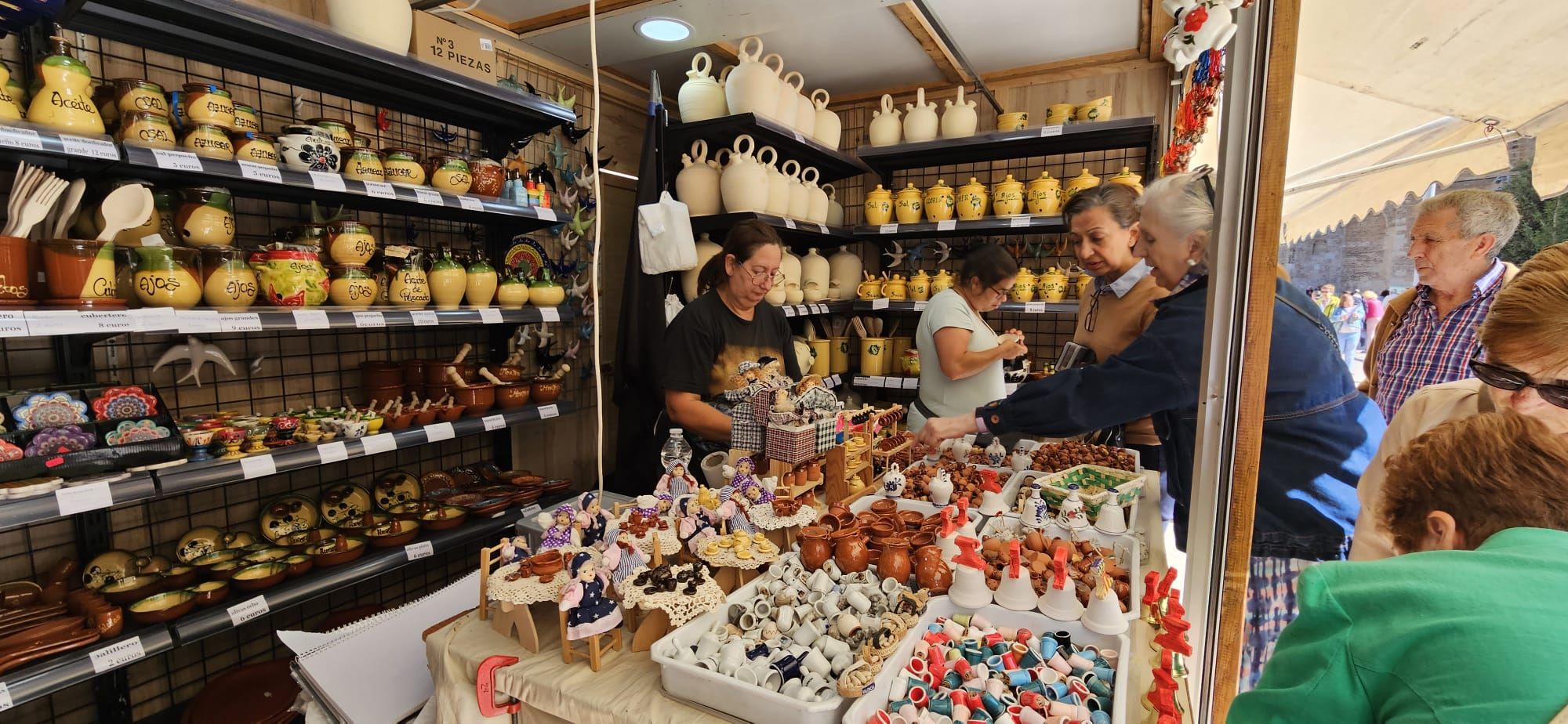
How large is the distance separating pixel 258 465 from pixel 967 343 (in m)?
2.44

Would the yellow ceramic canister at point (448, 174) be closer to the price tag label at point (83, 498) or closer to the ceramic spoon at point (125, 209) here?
the ceramic spoon at point (125, 209)

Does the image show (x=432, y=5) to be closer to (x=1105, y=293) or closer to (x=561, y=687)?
(x=561, y=687)

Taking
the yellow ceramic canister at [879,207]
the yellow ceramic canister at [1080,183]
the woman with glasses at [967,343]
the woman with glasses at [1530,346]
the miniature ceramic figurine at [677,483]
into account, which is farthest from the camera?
the yellow ceramic canister at [879,207]

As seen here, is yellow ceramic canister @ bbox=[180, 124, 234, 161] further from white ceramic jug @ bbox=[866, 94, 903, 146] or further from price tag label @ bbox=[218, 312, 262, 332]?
white ceramic jug @ bbox=[866, 94, 903, 146]

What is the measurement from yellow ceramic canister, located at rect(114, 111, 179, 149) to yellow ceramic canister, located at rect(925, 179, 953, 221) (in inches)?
131

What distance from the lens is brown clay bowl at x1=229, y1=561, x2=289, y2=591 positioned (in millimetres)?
1982

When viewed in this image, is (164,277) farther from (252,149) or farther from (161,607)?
(161,607)

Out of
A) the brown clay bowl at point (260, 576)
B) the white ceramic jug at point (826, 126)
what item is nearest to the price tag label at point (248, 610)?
the brown clay bowl at point (260, 576)

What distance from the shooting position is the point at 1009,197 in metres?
3.80

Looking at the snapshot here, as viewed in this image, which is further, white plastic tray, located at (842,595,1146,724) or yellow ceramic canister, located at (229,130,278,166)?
yellow ceramic canister, located at (229,130,278,166)

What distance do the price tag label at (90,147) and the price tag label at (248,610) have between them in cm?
122

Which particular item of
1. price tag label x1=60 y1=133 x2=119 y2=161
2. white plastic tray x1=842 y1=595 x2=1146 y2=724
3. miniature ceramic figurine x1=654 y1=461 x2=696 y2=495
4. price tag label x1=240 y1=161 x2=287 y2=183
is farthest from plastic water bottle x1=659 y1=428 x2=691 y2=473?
price tag label x1=60 y1=133 x2=119 y2=161

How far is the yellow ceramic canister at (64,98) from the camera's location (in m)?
1.57

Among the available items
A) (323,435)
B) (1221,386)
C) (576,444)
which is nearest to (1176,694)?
(1221,386)
